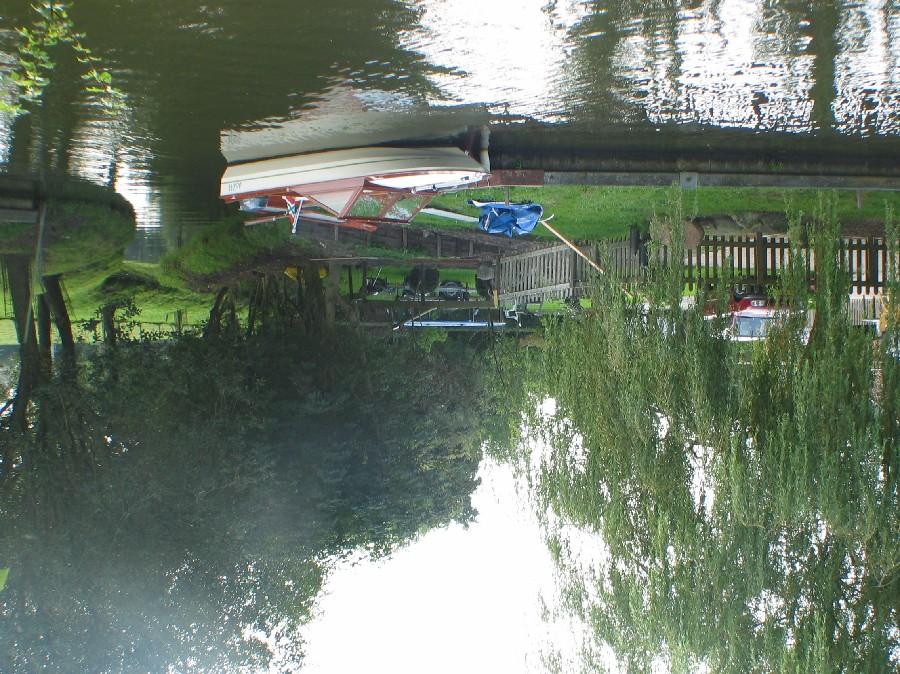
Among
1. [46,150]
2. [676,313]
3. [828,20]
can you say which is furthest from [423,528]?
[828,20]

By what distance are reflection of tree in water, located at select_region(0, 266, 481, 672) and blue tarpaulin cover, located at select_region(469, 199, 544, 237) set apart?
3437mm

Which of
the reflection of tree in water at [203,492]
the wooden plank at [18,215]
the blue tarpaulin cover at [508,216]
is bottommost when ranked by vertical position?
the reflection of tree in water at [203,492]

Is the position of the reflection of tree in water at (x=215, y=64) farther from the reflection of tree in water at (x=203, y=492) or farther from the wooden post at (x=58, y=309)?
the reflection of tree in water at (x=203, y=492)

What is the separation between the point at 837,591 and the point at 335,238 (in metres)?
9.40

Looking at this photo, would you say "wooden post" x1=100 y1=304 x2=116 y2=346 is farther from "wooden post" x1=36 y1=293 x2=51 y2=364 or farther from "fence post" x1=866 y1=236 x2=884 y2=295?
"fence post" x1=866 y1=236 x2=884 y2=295

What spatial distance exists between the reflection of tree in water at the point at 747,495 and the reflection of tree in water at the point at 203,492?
4923 millimetres

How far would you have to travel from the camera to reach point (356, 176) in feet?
28.6

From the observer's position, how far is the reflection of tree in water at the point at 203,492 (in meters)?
11.0

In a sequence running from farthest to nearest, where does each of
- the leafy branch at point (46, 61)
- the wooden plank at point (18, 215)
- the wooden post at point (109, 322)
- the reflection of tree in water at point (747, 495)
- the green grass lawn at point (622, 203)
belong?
the green grass lawn at point (622, 203)
the wooden post at point (109, 322)
the wooden plank at point (18, 215)
the reflection of tree in water at point (747, 495)
the leafy branch at point (46, 61)

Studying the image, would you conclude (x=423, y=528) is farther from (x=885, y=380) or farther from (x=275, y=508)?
(x=885, y=380)

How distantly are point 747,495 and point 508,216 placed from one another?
635 centimetres

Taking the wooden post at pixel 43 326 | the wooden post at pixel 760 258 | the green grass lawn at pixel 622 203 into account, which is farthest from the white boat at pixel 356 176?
the wooden post at pixel 760 258

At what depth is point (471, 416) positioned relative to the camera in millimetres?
16609

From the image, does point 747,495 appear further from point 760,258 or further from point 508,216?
point 760,258
